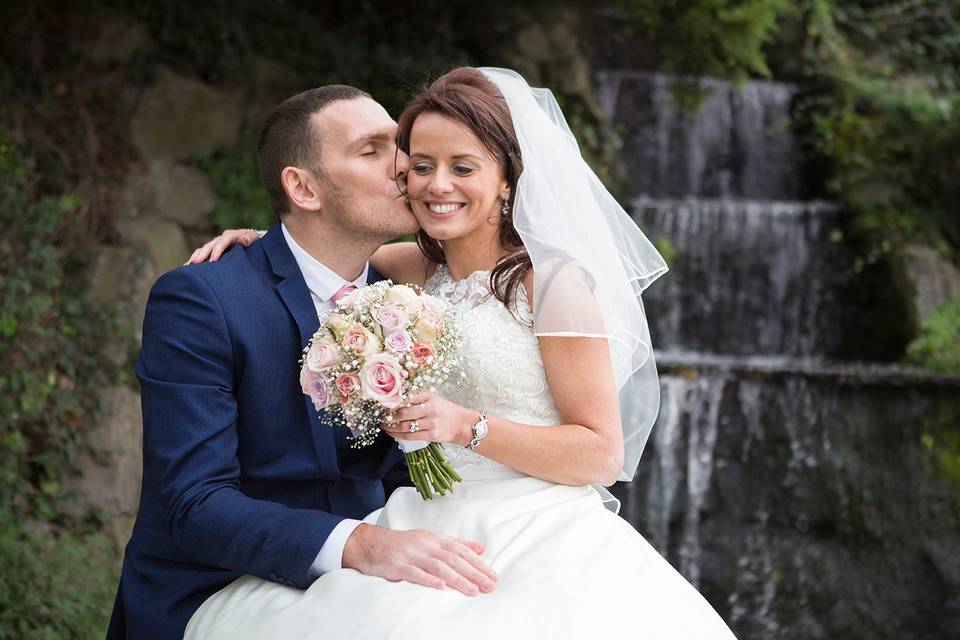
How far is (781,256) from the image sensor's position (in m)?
9.23

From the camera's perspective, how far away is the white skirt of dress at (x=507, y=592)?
7.72 feet

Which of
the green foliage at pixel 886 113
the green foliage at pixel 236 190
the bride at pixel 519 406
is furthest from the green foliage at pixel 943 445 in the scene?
the green foliage at pixel 236 190

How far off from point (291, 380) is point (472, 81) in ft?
3.19

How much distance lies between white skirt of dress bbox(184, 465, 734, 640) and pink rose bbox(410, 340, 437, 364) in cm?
45

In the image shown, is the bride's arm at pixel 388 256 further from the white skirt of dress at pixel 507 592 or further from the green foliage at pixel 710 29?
the green foliage at pixel 710 29

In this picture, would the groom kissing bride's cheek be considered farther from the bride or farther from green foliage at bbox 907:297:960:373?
green foliage at bbox 907:297:960:373

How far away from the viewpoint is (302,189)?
10.5ft

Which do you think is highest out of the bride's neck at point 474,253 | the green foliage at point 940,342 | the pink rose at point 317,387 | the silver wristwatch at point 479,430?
the bride's neck at point 474,253

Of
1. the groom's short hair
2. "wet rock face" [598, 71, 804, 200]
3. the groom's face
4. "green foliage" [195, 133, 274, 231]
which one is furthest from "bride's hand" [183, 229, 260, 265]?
"wet rock face" [598, 71, 804, 200]

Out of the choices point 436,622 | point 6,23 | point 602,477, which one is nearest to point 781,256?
point 6,23

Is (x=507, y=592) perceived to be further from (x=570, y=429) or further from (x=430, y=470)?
(x=570, y=429)

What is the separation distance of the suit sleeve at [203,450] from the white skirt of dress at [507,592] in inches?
4.4

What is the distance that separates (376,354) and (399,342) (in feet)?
0.20

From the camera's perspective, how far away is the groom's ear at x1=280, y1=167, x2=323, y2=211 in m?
3.18
